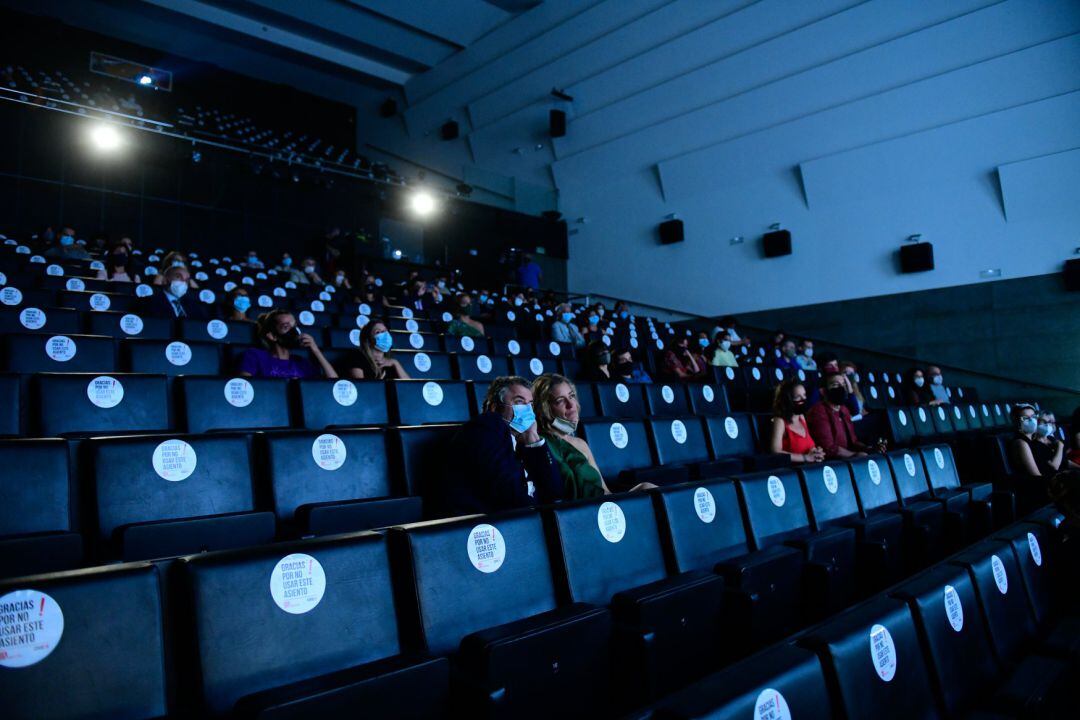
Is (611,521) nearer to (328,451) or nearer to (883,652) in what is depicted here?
(883,652)

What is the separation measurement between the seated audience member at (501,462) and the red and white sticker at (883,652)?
34.0 inches

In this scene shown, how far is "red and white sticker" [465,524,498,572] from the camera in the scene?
3.71 ft

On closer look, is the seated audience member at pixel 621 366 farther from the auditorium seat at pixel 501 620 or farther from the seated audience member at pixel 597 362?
the auditorium seat at pixel 501 620

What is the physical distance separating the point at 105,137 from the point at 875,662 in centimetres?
1013

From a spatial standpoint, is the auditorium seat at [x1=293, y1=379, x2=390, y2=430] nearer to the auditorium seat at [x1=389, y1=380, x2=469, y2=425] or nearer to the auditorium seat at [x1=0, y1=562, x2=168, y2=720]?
the auditorium seat at [x1=389, y1=380, x2=469, y2=425]

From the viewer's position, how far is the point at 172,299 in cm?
354

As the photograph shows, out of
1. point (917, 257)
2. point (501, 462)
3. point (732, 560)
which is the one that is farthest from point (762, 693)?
point (917, 257)

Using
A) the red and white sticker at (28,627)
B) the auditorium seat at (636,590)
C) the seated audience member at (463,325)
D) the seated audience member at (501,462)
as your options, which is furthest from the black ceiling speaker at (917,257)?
the red and white sticker at (28,627)

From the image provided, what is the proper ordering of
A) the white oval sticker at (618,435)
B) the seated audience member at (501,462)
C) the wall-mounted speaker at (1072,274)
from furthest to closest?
the wall-mounted speaker at (1072,274) → the white oval sticker at (618,435) → the seated audience member at (501,462)

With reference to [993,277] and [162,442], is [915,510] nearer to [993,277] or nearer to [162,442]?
[162,442]

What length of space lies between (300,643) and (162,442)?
80 centimetres

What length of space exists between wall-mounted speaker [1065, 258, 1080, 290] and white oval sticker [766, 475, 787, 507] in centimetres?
717

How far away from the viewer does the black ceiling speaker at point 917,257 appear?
25.5 feet

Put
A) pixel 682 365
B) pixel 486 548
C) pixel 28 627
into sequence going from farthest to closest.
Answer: pixel 682 365 < pixel 486 548 < pixel 28 627
